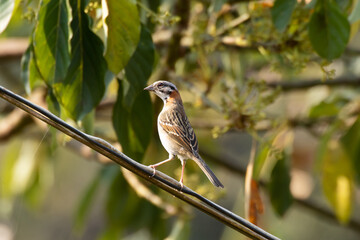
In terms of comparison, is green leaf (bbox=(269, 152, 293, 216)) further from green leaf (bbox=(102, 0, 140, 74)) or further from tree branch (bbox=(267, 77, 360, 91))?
green leaf (bbox=(102, 0, 140, 74))

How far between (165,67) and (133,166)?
2120 millimetres

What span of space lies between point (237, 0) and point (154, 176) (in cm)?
227

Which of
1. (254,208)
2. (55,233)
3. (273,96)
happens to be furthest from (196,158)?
(55,233)

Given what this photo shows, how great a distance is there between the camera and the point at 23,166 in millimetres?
5410

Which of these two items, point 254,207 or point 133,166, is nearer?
point 133,166

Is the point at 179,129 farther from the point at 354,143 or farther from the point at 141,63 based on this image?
the point at 354,143

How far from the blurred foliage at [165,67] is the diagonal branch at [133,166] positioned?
0.52 m

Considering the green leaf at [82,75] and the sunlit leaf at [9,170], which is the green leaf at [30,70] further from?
the sunlit leaf at [9,170]

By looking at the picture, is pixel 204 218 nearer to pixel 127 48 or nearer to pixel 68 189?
pixel 68 189

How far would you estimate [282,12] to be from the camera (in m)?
2.39

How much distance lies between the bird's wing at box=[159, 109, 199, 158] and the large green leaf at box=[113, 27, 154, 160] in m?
0.08

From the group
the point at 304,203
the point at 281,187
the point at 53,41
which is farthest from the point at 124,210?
the point at 53,41

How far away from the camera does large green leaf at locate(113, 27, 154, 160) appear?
7.60ft

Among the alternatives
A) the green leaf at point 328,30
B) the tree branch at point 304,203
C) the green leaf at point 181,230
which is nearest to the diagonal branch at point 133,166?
the green leaf at point 328,30
